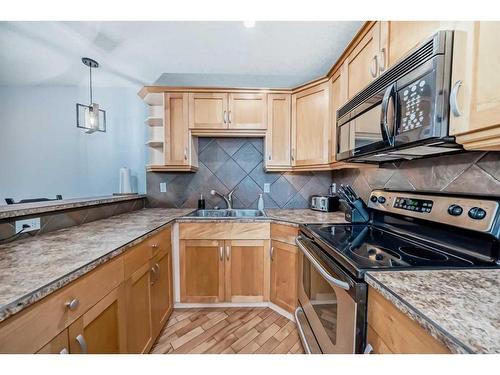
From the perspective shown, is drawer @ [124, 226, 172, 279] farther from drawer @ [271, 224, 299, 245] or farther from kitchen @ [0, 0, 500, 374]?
drawer @ [271, 224, 299, 245]

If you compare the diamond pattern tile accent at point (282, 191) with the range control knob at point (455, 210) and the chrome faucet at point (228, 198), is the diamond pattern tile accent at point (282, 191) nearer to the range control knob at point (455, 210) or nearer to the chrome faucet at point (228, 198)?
the chrome faucet at point (228, 198)

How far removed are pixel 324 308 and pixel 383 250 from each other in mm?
428

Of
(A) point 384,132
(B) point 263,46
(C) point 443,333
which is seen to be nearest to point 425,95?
(A) point 384,132

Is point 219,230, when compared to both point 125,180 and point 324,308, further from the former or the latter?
point 125,180

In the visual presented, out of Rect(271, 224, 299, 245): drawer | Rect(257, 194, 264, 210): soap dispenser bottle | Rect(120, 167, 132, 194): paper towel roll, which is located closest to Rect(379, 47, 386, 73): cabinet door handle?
Rect(271, 224, 299, 245): drawer

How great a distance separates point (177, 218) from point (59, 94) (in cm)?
278

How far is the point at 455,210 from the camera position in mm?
941

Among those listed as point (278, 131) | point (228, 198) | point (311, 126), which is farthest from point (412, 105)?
point (228, 198)

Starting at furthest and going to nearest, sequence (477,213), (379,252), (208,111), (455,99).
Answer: (208,111), (379,252), (477,213), (455,99)

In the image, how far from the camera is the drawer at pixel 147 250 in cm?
110

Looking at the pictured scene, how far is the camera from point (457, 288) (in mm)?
614

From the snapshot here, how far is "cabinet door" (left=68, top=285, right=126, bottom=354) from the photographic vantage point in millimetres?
754

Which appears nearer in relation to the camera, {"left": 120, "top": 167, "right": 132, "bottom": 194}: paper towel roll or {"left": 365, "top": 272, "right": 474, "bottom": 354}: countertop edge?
{"left": 365, "top": 272, "right": 474, "bottom": 354}: countertop edge
